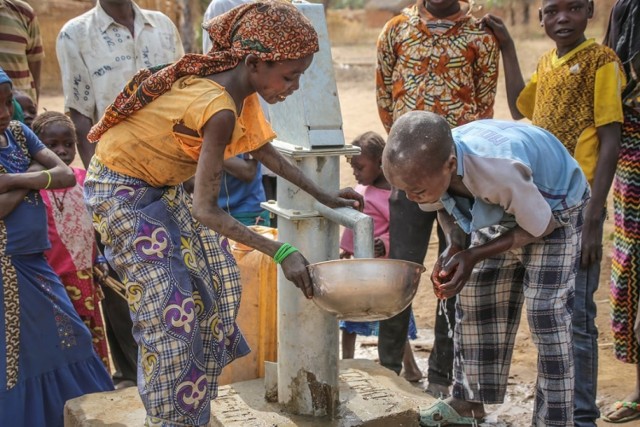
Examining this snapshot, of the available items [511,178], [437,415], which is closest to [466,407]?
[437,415]

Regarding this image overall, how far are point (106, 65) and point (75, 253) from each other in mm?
931

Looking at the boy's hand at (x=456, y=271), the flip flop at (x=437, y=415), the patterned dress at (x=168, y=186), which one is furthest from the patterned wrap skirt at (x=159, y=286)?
the flip flop at (x=437, y=415)

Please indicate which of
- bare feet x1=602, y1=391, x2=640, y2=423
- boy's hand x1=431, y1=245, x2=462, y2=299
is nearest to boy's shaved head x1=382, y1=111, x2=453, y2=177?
boy's hand x1=431, y1=245, x2=462, y2=299

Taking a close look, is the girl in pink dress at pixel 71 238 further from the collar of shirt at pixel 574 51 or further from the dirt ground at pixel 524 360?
the collar of shirt at pixel 574 51

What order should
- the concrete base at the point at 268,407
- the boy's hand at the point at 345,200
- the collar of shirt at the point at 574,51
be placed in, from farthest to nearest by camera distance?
1. the collar of shirt at the point at 574,51
2. the concrete base at the point at 268,407
3. the boy's hand at the point at 345,200

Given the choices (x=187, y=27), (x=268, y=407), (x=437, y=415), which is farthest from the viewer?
(x=187, y=27)

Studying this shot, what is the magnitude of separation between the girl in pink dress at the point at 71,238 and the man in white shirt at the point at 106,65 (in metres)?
0.21

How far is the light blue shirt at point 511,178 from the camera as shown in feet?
8.77

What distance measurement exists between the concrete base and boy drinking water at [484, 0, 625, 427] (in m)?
0.65

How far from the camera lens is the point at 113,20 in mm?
4121

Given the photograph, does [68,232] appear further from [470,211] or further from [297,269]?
[470,211]

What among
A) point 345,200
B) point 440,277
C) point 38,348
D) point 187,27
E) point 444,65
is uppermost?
point 187,27

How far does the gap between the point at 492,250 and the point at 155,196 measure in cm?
109

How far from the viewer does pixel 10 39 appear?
436cm
